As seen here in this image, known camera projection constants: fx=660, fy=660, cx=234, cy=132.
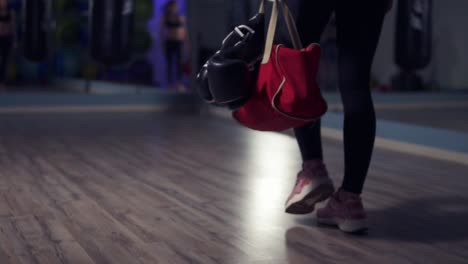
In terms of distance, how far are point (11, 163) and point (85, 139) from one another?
0.81m

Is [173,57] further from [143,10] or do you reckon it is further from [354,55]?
[354,55]

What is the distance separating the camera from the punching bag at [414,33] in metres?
3.05

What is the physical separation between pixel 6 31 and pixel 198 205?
2.88m

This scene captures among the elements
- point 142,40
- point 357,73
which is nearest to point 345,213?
point 357,73

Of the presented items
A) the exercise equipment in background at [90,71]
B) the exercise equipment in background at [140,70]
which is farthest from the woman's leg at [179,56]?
the exercise equipment in background at [90,71]

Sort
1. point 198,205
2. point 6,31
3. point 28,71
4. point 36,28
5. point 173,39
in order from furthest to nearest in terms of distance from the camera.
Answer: point 173,39, point 28,71, point 36,28, point 6,31, point 198,205

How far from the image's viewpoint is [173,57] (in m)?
4.82

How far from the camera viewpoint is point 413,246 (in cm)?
151

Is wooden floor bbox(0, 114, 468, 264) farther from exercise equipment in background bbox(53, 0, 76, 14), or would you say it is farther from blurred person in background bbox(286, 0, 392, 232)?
exercise equipment in background bbox(53, 0, 76, 14)

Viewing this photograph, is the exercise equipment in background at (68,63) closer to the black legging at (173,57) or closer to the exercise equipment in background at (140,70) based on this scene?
the exercise equipment in background at (140,70)

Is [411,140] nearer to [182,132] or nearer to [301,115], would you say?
[182,132]

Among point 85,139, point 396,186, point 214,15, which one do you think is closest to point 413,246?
point 396,186

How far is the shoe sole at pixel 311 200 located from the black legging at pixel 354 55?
6 cm

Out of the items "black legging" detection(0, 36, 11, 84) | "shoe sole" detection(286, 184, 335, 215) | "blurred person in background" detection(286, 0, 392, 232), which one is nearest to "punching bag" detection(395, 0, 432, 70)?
"blurred person in background" detection(286, 0, 392, 232)
